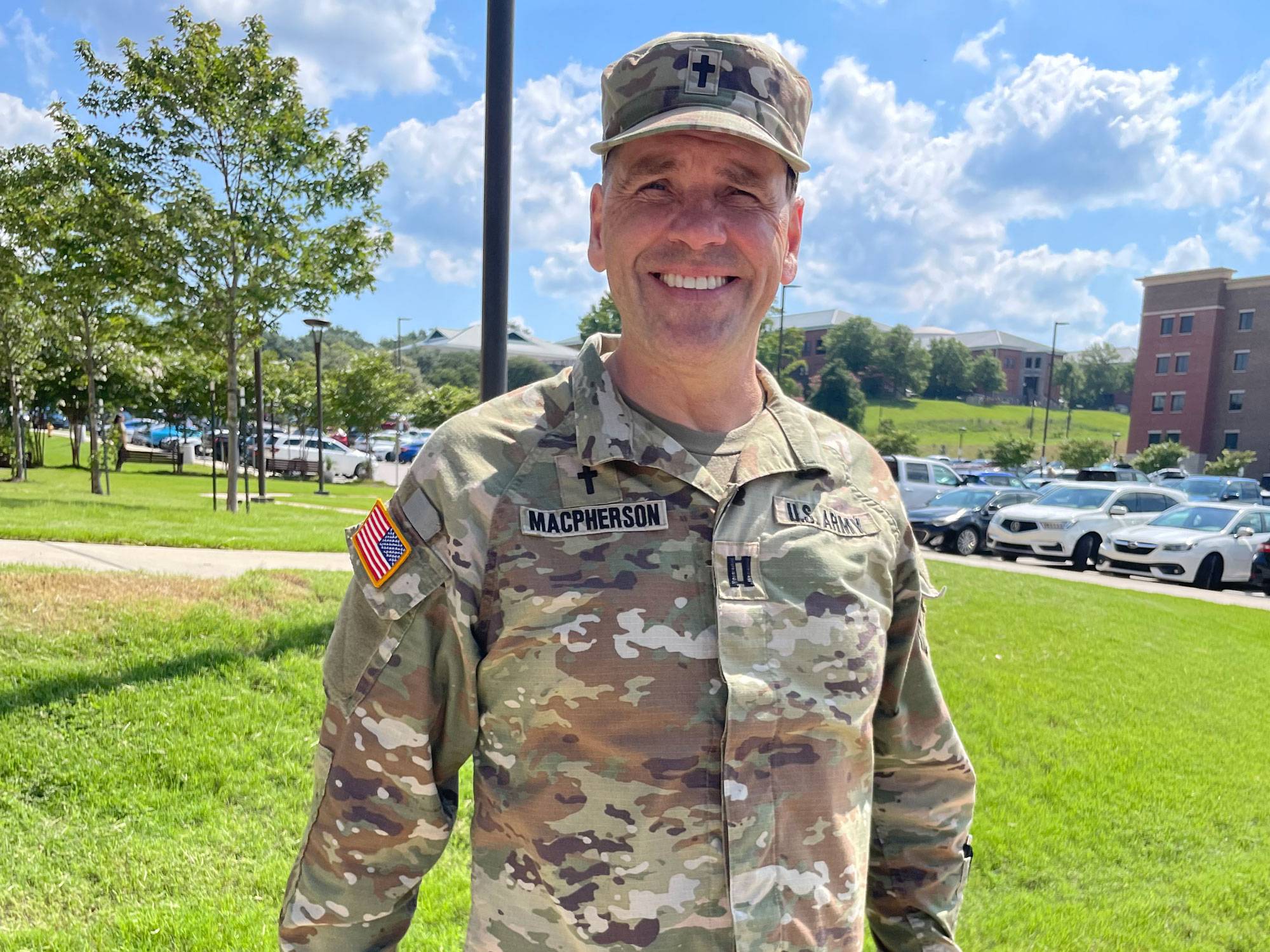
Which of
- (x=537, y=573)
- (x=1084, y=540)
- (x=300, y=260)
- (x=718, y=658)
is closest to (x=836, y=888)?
(x=718, y=658)

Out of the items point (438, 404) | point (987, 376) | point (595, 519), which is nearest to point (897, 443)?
point (438, 404)

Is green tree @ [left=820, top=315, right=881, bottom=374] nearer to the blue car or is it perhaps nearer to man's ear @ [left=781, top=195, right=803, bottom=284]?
the blue car

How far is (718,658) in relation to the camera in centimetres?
146

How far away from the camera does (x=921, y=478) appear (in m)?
21.5

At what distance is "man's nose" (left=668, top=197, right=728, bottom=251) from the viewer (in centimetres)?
156

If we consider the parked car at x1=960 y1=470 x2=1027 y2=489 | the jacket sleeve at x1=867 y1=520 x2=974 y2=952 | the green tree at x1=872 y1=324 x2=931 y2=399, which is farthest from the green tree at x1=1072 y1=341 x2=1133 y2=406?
the jacket sleeve at x1=867 y1=520 x2=974 y2=952

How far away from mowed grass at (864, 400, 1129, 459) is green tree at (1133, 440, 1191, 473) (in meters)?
17.6

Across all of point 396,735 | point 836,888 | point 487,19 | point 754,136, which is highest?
point 487,19

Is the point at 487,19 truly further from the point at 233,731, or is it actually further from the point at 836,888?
the point at 836,888

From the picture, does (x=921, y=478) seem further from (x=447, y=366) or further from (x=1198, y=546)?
(x=447, y=366)

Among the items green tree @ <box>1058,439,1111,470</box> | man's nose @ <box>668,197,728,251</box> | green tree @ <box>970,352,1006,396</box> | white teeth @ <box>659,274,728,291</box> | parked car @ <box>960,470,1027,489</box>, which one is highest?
green tree @ <box>970,352,1006,396</box>

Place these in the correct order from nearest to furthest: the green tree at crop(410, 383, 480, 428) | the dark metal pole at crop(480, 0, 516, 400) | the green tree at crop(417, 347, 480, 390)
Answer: the dark metal pole at crop(480, 0, 516, 400), the green tree at crop(410, 383, 480, 428), the green tree at crop(417, 347, 480, 390)

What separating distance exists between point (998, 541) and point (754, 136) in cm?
1679

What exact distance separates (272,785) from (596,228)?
3248 mm
